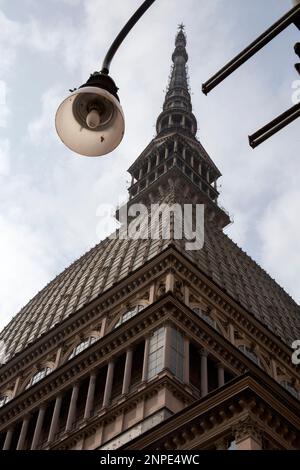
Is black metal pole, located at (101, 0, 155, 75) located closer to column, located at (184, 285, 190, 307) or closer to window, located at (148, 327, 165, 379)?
window, located at (148, 327, 165, 379)

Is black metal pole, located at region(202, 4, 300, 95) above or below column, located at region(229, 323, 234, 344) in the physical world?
below

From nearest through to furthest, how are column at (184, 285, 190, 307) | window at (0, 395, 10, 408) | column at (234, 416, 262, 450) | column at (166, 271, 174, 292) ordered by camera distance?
column at (234, 416, 262, 450) < column at (166, 271, 174, 292) < column at (184, 285, 190, 307) < window at (0, 395, 10, 408)

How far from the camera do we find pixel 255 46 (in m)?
10.8

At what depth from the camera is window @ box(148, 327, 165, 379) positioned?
110 ft

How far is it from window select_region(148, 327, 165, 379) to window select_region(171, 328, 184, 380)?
1.42 feet

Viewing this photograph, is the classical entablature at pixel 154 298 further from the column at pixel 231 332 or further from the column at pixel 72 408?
the column at pixel 72 408

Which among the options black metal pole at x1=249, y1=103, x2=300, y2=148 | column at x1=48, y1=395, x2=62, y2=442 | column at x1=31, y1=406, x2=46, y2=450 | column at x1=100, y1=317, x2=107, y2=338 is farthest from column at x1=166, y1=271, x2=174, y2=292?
black metal pole at x1=249, y1=103, x2=300, y2=148

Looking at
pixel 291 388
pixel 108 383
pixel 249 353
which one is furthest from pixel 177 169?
pixel 108 383

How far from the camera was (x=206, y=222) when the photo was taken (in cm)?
7225

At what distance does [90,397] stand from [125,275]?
13.9 metres

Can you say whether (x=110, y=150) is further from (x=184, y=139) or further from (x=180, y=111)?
(x=180, y=111)

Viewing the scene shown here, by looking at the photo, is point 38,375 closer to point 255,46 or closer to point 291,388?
point 291,388

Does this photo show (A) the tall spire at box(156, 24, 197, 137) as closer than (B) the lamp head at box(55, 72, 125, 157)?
No
